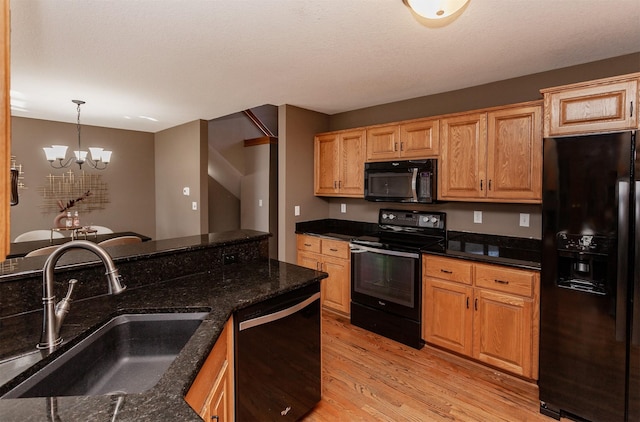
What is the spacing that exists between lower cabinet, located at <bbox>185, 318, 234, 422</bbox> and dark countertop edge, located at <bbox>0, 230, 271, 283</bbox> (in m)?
0.67

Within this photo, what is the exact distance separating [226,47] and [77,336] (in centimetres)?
193

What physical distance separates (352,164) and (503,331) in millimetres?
2143

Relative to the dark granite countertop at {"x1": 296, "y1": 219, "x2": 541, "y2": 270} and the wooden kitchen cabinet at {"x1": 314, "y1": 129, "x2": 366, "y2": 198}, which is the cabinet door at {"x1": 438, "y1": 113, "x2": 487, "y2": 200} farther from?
the wooden kitchen cabinet at {"x1": 314, "y1": 129, "x2": 366, "y2": 198}

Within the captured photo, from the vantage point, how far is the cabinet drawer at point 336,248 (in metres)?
3.39

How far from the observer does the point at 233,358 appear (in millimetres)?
1433

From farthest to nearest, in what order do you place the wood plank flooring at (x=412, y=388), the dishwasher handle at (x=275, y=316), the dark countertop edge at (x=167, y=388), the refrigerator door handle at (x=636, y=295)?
1. the wood plank flooring at (x=412, y=388)
2. the refrigerator door handle at (x=636, y=295)
3. the dishwasher handle at (x=275, y=316)
4. the dark countertop edge at (x=167, y=388)

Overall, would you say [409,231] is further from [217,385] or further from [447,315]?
[217,385]

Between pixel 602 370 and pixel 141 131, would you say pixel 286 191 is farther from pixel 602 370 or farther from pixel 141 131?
pixel 141 131

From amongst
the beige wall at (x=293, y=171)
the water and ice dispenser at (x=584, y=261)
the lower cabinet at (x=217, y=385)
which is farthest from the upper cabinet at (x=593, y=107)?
the beige wall at (x=293, y=171)

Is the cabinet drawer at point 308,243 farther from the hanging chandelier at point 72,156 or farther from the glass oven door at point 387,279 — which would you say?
the hanging chandelier at point 72,156

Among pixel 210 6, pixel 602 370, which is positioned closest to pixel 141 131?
pixel 210 6

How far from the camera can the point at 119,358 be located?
1333 mm

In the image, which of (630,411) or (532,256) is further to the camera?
(532,256)

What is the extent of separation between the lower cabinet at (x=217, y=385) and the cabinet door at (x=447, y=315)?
1.90 metres
